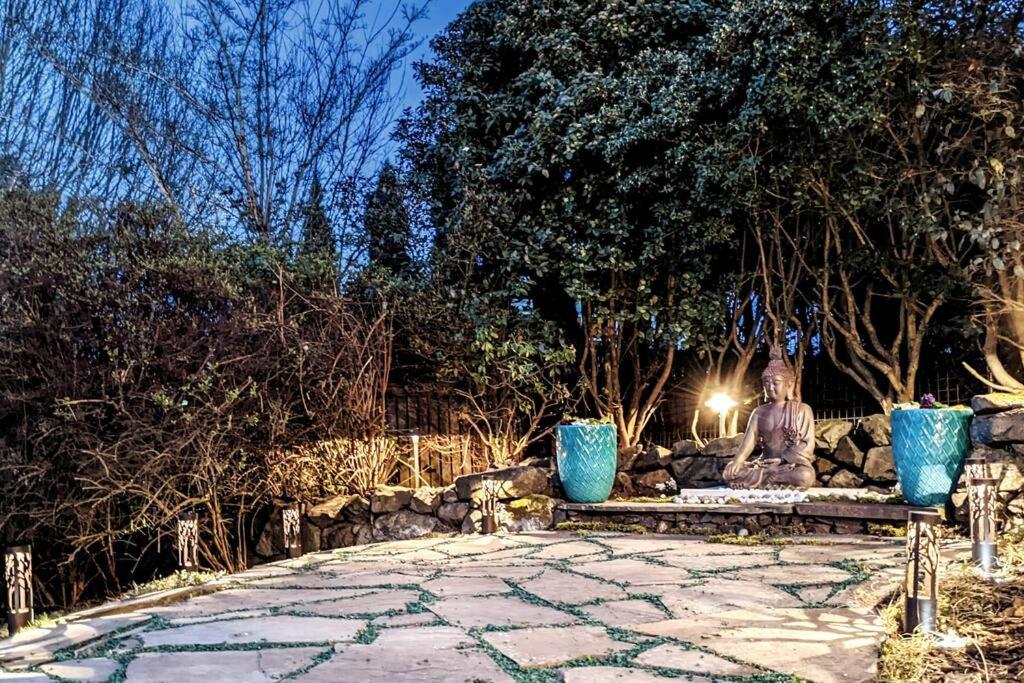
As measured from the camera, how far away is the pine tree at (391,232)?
1095cm

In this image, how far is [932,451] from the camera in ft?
20.6

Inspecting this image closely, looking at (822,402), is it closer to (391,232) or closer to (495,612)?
(391,232)

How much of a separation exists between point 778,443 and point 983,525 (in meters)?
3.31

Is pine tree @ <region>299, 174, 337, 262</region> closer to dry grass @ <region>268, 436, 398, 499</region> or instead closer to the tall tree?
the tall tree

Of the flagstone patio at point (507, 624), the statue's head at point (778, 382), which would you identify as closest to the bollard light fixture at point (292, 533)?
the flagstone patio at point (507, 624)

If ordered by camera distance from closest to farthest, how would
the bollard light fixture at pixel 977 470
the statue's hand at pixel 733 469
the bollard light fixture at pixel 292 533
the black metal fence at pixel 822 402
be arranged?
the bollard light fixture at pixel 977 470, the bollard light fixture at pixel 292 533, the statue's hand at pixel 733 469, the black metal fence at pixel 822 402

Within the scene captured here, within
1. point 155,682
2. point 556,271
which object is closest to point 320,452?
point 556,271

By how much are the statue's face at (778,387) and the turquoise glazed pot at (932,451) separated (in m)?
1.57

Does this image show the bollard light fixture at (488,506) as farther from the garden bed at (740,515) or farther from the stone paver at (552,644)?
the stone paver at (552,644)

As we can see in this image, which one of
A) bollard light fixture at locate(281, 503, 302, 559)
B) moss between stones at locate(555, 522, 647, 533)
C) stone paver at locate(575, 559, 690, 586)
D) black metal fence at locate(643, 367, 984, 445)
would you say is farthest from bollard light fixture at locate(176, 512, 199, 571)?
black metal fence at locate(643, 367, 984, 445)

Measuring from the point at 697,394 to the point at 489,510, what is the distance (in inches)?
163

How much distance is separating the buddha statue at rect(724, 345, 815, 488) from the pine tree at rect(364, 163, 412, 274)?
4.92 metres

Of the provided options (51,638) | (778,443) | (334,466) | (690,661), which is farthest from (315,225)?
(690,661)

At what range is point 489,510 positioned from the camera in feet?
24.7
